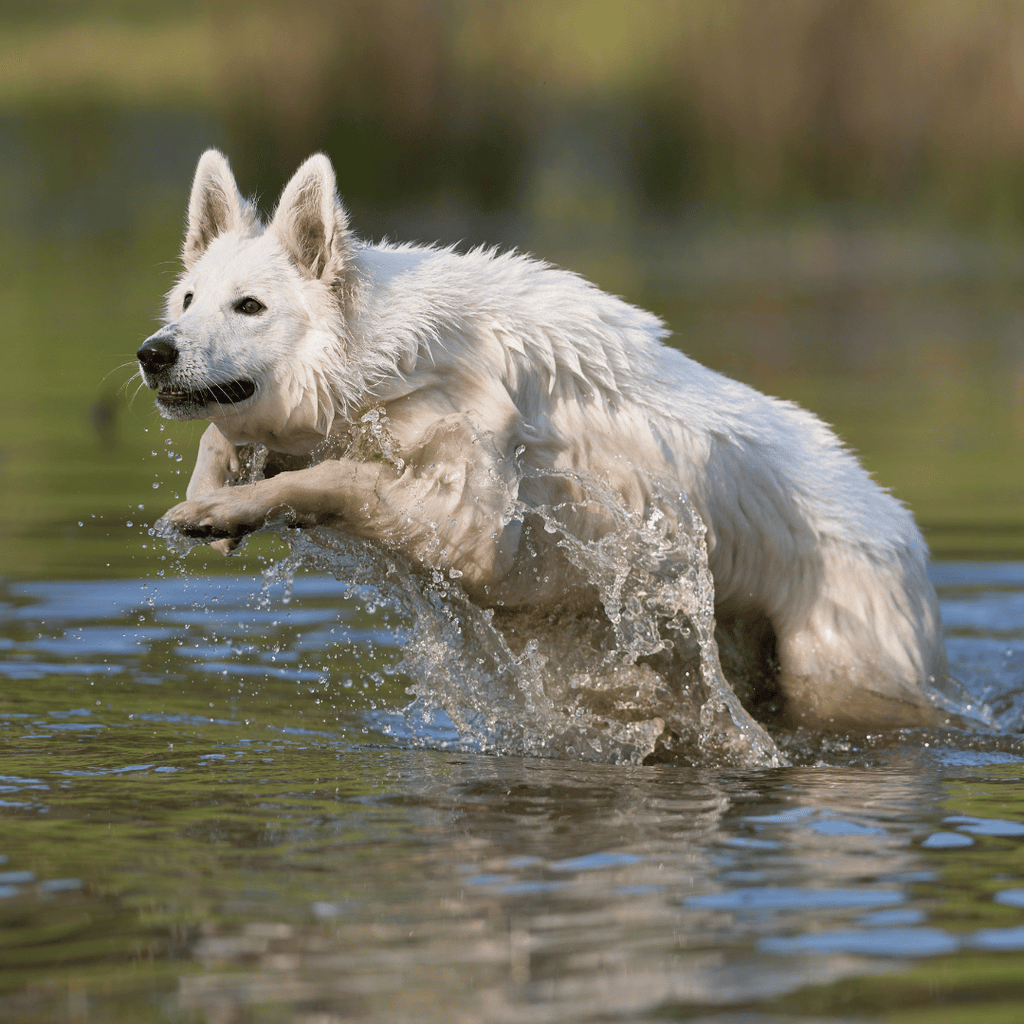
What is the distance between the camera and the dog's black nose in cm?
539

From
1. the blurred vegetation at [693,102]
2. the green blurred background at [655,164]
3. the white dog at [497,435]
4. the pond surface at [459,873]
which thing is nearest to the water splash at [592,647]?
the white dog at [497,435]

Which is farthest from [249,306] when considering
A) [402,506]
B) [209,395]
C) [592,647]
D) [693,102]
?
[693,102]

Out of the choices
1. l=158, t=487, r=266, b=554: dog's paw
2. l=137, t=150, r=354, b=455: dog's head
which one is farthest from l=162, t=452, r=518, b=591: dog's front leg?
l=137, t=150, r=354, b=455: dog's head

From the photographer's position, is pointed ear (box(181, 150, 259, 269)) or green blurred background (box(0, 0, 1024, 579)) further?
green blurred background (box(0, 0, 1024, 579))

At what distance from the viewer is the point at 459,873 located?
13.7ft

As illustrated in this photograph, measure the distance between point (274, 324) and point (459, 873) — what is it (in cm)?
214

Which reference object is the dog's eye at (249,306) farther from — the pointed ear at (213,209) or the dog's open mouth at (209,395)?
the pointed ear at (213,209)

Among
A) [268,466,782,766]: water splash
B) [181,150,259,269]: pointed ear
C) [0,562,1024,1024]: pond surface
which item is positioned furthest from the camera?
[181,150,259,269]: pointed ear

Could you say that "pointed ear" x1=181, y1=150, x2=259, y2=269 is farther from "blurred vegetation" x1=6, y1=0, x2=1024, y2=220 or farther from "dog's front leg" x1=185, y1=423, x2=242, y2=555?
"blurred vegetation" x1=6, y1=0, x2=1024, y2=220

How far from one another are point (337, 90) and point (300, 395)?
19.6 metres

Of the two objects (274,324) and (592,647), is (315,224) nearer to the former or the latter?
(274,324)

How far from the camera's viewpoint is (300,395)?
564 cm

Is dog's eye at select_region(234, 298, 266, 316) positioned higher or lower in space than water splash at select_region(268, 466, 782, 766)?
higher

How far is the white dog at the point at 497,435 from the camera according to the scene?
18.0 feet
